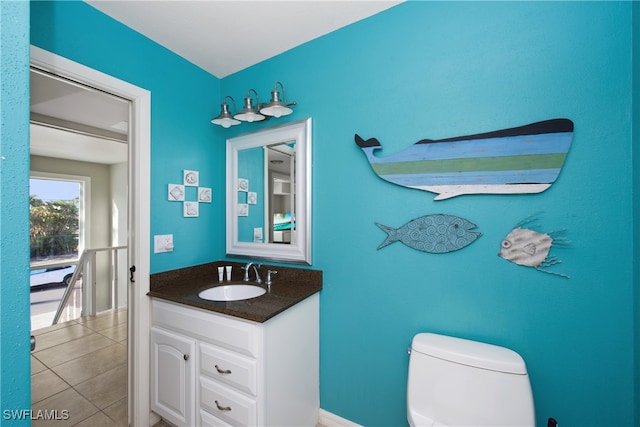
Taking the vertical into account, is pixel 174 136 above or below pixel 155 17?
below

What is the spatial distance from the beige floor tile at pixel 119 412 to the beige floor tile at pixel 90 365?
1.85 feet

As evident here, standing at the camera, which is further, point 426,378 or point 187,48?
point 187,48

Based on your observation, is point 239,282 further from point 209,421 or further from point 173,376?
Result: point 209,421

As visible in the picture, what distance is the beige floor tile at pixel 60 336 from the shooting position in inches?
106

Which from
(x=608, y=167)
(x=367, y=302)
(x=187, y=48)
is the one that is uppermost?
(x=187, y=48)

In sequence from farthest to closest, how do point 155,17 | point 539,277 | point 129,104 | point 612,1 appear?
point 129,104 → point 155,17 → point 539,277 → point 612,1

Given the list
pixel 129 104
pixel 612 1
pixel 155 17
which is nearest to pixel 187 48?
pixel 155 17

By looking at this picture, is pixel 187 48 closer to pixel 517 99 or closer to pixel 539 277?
pixel 517 99

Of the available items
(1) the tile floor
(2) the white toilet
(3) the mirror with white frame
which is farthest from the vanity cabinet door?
(2) the white toilet

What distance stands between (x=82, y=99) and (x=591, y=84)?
3446 millimetres

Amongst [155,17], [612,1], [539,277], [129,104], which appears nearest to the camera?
[612,1]

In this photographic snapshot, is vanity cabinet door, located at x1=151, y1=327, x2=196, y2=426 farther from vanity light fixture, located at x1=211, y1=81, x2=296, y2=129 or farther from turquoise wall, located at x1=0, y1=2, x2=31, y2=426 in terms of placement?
vanity light fixture, located at x1=211, y1=81, x2=296, y2=129

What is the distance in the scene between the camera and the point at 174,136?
1811 mm

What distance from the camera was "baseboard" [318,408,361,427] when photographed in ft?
5.11
